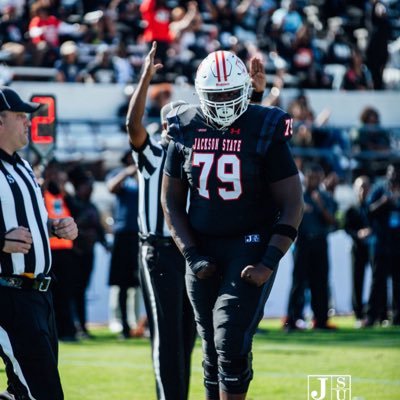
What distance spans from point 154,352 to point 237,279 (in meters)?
1.34

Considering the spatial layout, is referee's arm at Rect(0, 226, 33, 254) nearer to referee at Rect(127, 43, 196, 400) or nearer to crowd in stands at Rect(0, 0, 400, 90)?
referee at Rect(127, 43, 196, 400)

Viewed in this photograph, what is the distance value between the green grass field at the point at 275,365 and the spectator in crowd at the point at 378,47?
400 inches

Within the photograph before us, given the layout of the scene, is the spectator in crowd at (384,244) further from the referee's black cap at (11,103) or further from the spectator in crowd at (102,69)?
the referee's black cap at (11,103)

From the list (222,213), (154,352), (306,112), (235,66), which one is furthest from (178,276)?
(306,112)

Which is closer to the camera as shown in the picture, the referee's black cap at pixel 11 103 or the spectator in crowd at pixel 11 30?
the referee's black cap at pixel 11 103

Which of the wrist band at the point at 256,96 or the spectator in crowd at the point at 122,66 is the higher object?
the spectator in crowd at the point at 122,66

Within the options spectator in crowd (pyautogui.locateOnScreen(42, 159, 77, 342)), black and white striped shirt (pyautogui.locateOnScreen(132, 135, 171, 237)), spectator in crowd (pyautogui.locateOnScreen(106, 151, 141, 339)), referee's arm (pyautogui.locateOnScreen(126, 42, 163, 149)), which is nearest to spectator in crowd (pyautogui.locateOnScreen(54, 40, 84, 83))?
spectator in crowd (pyautogui.locateOnScreen(106, 151, 141, 339))

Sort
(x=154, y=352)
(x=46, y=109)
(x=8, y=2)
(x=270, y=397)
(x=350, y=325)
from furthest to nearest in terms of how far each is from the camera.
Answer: (x=8, y=2)
(x=350, y=325)
(x=46, y=109)
(x=270, y=397)
(x=154, y=352)

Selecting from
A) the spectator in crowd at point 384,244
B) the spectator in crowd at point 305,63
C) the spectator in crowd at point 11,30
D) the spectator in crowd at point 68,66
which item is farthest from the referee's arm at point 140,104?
the spectator in crowd at point 305,63

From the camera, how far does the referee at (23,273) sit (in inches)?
221

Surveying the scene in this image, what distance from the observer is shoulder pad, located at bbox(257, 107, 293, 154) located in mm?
5887

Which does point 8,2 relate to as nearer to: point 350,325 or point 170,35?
point 170,35

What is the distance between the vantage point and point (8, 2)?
19266 mm

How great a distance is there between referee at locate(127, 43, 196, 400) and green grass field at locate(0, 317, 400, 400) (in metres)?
1.45
